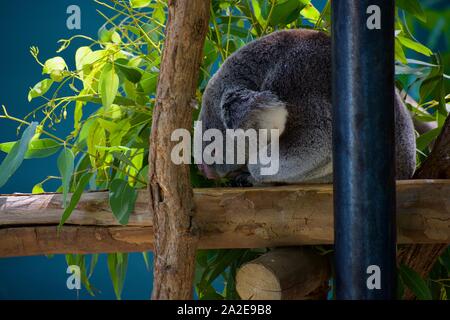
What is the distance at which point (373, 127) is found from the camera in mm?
1107

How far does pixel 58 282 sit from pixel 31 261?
0.18 meters

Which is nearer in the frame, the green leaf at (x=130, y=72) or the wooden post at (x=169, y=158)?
the wooden post at (x=169, y=158)

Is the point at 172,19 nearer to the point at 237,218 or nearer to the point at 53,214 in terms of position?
the point at 237,218

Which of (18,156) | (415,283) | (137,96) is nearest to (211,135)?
(137,96)

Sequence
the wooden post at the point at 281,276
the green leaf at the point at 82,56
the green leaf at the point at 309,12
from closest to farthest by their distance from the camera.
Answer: the wooden post at the point at 281,276 → the green leaf at the point at 82,56 → the green leaf at the point at 309,12

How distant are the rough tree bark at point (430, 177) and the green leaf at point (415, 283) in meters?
0.07

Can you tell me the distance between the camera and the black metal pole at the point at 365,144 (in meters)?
1.10

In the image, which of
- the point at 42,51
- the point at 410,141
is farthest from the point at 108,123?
the point at 42,51

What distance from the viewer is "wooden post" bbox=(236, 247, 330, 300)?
1375mm

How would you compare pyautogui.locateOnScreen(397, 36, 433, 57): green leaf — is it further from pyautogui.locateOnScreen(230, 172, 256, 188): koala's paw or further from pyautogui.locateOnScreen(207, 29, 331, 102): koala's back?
pyautogui.locateOnScreen(230, 172, 256, 188): koala's paw

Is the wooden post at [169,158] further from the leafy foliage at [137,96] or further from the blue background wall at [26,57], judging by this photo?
the blue background wall at [26,57]

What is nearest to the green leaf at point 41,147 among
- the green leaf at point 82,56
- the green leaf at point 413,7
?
the green leaf at point 82,56

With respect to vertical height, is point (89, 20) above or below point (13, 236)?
above

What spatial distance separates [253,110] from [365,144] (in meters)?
0.59
